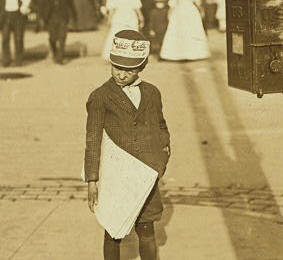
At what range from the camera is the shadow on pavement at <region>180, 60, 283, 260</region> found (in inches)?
272

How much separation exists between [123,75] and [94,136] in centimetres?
39

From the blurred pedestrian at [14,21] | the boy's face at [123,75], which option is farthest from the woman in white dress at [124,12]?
the boy's face at [123,75]

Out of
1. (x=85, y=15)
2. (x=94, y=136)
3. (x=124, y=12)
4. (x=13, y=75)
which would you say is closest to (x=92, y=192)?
(x=94, y=136)

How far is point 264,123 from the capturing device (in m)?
11.8

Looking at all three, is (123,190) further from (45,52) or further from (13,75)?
(45,52)

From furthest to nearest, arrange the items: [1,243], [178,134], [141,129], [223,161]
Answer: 1. [178,134]
2. [223,161]
3. [1,243]
4. [141,129]

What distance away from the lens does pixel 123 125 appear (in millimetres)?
5816

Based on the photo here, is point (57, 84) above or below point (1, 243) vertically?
below

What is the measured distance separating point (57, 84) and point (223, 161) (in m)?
6.83

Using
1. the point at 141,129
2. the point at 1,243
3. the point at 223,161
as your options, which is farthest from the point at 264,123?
the point at 141,129

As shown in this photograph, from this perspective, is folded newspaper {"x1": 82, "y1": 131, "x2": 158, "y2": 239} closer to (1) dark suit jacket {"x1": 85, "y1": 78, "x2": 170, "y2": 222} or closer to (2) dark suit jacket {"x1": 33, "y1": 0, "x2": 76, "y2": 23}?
(1) dark suit jacket {"x1": 85, "y1": 78, "x2": 170, "y2": 222}

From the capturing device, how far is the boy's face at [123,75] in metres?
5.77

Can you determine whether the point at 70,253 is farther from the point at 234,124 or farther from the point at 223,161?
the point at 234,124

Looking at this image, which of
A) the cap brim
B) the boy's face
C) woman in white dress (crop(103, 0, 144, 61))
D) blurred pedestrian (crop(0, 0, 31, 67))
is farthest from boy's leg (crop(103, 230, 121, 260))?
blurred pedestrian (crop(0, 0, 31, 67))
